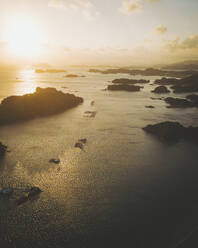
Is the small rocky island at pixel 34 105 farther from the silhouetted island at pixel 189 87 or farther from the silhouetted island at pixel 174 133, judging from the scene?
the silhouetted island at pixel 189 87

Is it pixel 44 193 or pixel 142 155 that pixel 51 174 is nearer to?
pixel 44 193

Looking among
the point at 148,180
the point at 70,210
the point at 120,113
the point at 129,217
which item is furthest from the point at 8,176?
the point at 120,113

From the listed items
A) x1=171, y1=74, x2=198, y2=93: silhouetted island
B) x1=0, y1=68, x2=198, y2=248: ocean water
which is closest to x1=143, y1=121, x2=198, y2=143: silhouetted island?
x1=0, y1=68, x2=198, y2=248: ocean water

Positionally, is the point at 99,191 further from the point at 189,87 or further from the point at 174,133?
the point at 189,87

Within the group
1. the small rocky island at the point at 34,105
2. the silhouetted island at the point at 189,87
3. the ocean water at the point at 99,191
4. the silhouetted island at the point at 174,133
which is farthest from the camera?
the silhouetted island at the point at 189,87

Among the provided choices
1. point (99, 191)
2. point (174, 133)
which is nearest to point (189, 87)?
point (174, 133)

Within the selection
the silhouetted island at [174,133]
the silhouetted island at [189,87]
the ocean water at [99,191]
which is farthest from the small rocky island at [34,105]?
the silhouetted island at [189,87]
